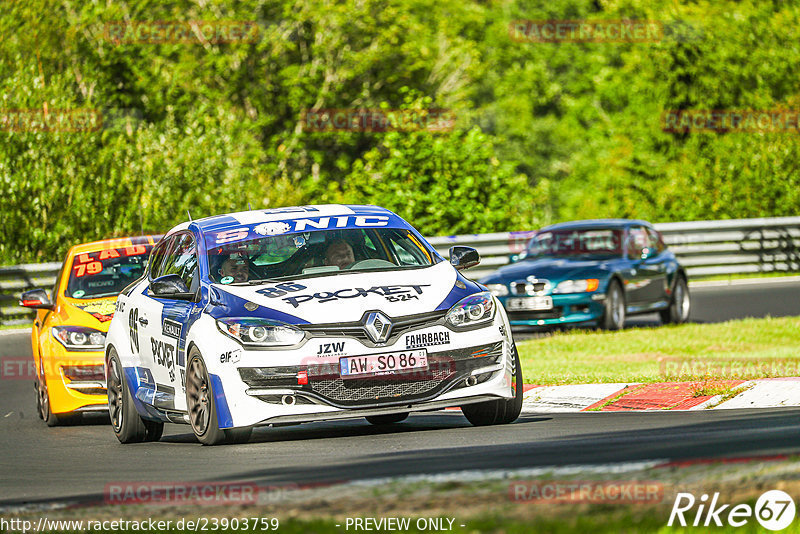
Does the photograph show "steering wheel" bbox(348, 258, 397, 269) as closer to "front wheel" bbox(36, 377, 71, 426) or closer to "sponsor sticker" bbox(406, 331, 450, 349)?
"sponsor sticker" bbox(406, 331, 450, 349)

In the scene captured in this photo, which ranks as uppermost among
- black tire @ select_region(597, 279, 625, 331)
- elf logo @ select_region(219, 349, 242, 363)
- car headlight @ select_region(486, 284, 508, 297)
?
elf logo @ select_region(219, 349, 242, 363)

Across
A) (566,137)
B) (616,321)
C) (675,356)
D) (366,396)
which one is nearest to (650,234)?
(616,321)

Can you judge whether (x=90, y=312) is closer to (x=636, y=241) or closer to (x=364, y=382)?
(x=364, y=382)

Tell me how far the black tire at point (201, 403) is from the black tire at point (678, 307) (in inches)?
458

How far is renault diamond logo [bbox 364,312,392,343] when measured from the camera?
9.07 meters

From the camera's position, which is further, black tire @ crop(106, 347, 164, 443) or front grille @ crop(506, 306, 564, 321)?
front grille @ crop(506, 306, 564, 321)

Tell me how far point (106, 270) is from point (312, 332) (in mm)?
5112

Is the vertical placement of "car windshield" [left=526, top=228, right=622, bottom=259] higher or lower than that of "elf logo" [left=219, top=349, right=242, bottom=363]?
lower

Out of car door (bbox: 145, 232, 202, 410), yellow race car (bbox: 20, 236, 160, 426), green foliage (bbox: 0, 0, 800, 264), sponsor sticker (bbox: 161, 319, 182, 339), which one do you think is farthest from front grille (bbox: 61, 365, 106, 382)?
green foliage (bbox: 0, 0, 800, 264)

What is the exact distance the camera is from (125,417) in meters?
10.9

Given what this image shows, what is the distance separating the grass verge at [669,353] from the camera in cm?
1278

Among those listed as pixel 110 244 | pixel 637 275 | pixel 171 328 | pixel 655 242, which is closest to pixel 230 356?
pixel 171 328

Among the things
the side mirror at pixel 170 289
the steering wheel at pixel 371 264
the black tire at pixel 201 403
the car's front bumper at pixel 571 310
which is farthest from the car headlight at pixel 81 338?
the car's front bumper at pixel 571 310

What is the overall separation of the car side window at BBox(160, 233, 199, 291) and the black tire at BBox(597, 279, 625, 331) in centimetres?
862
